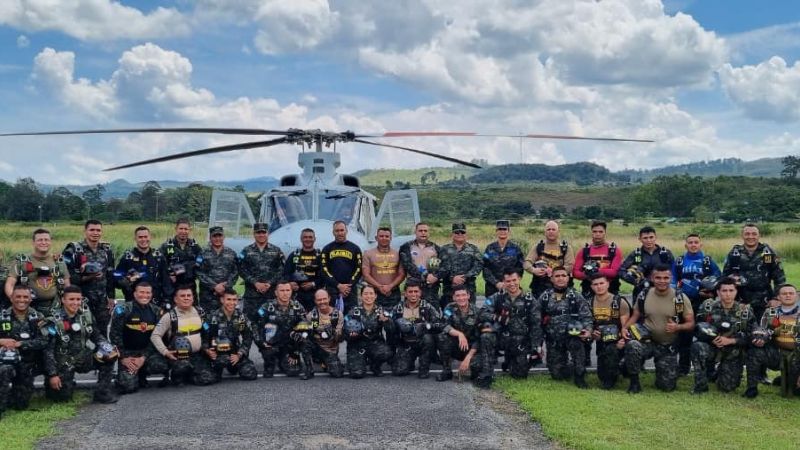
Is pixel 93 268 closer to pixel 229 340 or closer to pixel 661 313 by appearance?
pixel 229 340

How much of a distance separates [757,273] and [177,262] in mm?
7211

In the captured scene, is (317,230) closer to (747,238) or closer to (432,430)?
(432,430)

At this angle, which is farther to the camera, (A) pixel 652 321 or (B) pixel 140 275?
(B) pixel 140 275

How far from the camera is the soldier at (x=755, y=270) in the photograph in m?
8.81

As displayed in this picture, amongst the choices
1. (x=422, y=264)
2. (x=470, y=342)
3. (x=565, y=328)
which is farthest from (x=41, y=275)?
(x=565, y=328)

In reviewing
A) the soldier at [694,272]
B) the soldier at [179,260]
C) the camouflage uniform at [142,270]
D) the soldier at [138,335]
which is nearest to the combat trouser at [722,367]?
the soldier at [694,272]

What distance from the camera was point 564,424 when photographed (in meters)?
6.56

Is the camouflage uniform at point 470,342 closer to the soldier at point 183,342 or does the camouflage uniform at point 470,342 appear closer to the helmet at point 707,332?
the helmet at point 707,332

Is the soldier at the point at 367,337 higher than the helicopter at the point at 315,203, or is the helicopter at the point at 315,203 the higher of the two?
the helicopter at the point at 315,203

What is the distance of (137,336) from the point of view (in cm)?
802

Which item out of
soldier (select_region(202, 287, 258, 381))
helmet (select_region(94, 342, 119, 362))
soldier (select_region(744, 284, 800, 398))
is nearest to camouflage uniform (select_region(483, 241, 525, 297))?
soldier (select_region(744, 284, 800, 398))

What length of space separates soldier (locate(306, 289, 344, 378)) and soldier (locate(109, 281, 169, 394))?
1.71 meters

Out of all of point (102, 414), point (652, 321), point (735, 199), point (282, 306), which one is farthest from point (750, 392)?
point (735, 199)

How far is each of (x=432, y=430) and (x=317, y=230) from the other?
14.8ft
